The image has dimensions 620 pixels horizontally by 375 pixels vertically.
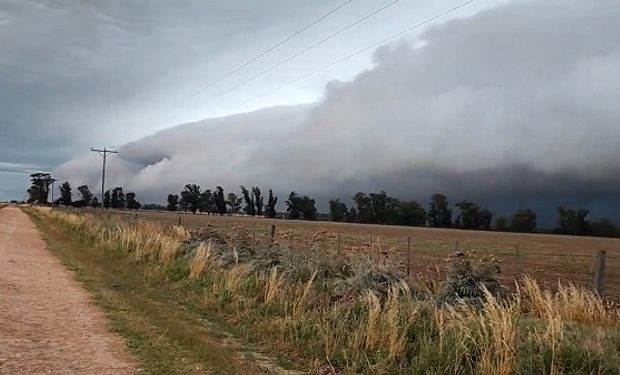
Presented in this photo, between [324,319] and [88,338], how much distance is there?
3.53 metres

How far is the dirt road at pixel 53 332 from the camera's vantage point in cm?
725

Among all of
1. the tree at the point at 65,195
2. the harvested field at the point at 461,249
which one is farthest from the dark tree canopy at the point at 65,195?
the harvested field at the point at 461,249

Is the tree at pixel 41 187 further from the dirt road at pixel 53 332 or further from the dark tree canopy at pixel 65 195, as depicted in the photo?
→ the dirt road at pixel 53 332

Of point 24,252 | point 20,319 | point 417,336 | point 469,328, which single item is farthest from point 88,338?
point 24,252

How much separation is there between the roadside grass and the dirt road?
0.93ft

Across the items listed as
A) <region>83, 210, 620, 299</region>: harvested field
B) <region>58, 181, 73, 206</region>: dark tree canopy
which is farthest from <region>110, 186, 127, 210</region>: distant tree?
<region>83, 210, 620, 299</region>: harvested field

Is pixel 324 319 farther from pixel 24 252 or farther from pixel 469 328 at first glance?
pixel 24 252

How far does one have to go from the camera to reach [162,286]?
1551 cm

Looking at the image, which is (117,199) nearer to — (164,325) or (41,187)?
(41,187)

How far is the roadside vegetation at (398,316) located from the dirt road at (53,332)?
228cm

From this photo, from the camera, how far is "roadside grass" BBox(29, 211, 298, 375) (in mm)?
7695

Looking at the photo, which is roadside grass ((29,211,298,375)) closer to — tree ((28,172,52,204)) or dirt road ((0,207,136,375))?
dirt road ((0,207,136,375))

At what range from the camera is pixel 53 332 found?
30.1 feet

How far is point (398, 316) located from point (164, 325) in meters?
4.07
